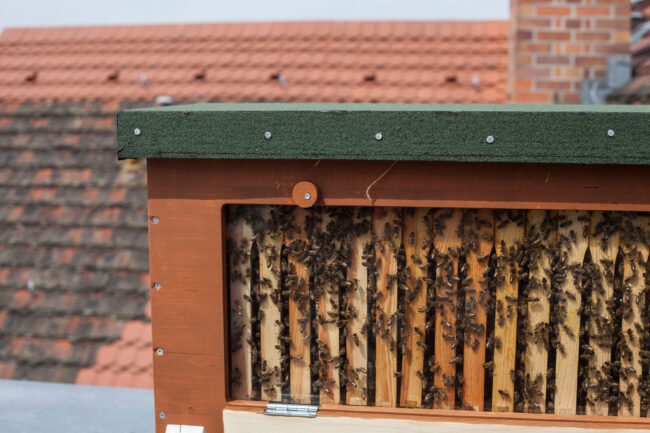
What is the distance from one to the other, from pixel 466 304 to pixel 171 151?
105cm

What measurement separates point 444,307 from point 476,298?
11 cm

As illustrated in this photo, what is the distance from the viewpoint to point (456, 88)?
14.9ft

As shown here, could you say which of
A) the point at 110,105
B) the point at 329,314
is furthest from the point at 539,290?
the point at 110,105

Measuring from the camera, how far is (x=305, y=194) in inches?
71.1

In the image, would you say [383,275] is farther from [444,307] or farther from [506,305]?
[506,305]

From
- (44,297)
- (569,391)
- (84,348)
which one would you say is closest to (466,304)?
(569,391)

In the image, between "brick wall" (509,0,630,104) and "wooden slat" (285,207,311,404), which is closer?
"wooden slat" (285,207,311,404)

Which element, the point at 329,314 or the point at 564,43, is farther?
the point at 564,43

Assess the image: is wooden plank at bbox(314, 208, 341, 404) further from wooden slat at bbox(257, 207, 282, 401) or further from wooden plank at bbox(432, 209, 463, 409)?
wooden plank at bbox(432, 209, 463, 409)

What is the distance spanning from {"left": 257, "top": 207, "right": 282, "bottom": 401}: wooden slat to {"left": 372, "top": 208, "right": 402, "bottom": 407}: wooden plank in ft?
1.07

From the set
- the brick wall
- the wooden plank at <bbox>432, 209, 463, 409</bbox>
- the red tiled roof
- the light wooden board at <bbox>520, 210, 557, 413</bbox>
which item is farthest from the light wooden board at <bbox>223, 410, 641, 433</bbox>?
the brick wall

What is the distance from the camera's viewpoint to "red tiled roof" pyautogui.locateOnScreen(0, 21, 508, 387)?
3.47m

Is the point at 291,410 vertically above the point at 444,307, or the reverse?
the point at 444,307

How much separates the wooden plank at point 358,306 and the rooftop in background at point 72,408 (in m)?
1.11
